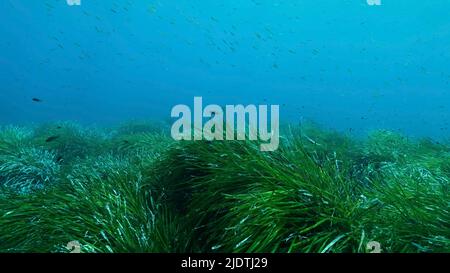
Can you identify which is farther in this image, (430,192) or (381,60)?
(381,60)

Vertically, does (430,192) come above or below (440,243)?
above

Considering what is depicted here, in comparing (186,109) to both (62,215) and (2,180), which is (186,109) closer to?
(2,180)

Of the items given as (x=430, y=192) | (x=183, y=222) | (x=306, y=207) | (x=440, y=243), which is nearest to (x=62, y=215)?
(x=183, y=222)

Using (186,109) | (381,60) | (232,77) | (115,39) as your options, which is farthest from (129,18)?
(186,109)

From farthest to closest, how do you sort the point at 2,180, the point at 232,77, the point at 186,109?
the point at 232,77 < the point at 186,109 < the point at 2,180

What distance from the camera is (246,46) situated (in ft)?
543

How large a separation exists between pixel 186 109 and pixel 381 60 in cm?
14739

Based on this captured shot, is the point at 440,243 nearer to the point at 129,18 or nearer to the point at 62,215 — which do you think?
the point at 62,215

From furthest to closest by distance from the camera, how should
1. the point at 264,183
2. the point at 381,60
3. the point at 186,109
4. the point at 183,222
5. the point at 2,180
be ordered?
the point at 381,60
the point at 186,109
the point at 2,180
the point at 183,222
the point at 264,183

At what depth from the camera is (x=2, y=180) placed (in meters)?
5.81
